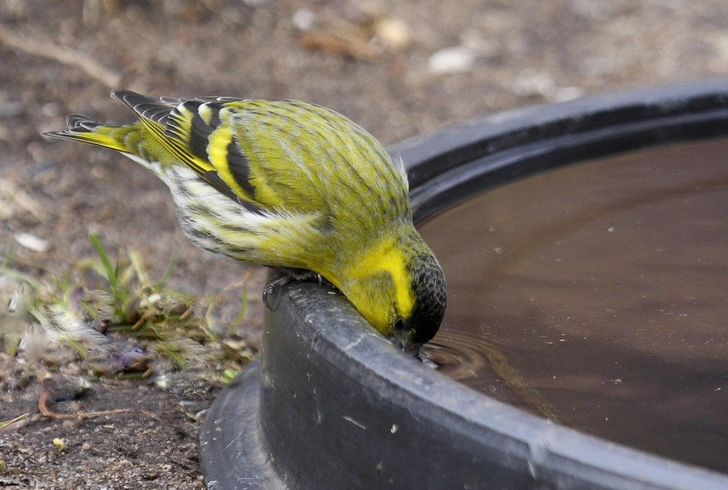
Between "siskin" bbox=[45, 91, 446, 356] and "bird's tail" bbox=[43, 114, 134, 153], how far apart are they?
338mm

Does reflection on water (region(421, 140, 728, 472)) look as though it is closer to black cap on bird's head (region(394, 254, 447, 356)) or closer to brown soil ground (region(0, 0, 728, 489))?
black cap on bird's head (region(394, 254, 447, 356))

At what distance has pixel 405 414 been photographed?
2.20 m

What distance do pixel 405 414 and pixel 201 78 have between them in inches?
205

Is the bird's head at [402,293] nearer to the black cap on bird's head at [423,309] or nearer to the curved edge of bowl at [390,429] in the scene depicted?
the black cap on bird's head at [423,309]

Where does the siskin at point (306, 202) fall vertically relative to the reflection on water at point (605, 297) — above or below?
above

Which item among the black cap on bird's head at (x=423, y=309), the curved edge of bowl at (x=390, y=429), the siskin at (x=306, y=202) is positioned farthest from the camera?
the siskin at (x=306, y=202)

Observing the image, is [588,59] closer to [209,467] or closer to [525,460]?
[209,467]

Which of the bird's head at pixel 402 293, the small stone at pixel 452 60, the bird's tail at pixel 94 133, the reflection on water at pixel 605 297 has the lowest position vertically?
the small stone at pixel 452 60

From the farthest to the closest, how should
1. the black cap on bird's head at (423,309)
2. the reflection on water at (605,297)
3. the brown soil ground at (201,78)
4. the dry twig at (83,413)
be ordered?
the brown soil ground at (201,78), the dry twig at (83,413), the black cap on bird's head at (423,309), the reflection on water at (605,297)

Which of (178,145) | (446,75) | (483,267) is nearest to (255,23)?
(446,75)

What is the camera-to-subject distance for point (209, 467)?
9.86 ft

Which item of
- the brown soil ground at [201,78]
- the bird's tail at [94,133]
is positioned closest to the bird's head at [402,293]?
the brown soil ground at [201,78]

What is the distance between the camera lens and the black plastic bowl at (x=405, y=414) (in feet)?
6.45

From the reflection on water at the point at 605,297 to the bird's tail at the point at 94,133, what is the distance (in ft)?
4.70
